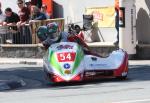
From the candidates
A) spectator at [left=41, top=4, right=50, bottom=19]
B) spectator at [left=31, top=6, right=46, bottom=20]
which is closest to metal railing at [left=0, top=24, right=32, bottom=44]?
spectator at [left=31, top=6, right=46, bottom=20]

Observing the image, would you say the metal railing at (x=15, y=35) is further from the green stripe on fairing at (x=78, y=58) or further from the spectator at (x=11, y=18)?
the green stripe on fairing at (x=78, y=58)

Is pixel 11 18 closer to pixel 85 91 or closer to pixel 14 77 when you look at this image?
pixel 14 77

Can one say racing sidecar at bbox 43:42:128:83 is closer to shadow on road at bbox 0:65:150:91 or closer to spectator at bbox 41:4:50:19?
shadow on road at bbox 0:65:150:91

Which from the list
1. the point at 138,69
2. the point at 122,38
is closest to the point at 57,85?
the point at 138,69

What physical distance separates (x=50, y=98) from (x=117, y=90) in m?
1.65

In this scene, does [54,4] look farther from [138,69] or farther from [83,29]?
[138,69]

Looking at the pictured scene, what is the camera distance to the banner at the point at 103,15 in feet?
77.7

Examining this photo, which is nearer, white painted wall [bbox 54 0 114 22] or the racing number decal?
the racing number decal

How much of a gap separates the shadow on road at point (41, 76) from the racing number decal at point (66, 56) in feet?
2.16

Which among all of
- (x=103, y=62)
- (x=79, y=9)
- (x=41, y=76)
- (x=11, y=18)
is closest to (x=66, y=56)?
(x=103, y=62)

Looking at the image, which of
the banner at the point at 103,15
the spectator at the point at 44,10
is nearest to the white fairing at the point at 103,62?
the banner at the point at 103,15

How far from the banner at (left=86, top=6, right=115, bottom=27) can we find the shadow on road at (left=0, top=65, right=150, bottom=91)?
4.07 m

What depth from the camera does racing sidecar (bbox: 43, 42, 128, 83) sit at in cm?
1563

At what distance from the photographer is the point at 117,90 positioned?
46.3 feet
